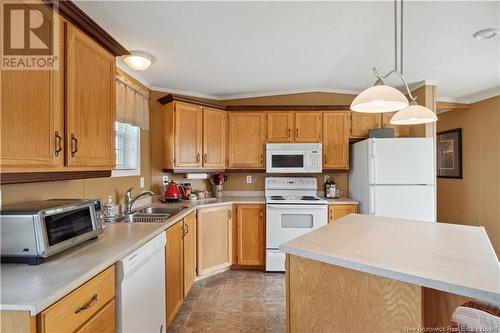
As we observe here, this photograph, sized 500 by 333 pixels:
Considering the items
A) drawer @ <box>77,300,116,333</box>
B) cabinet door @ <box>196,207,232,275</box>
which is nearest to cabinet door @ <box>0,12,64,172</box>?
drawer @ <box>77,300,116,333</box>

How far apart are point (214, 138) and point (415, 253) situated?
8.98ft

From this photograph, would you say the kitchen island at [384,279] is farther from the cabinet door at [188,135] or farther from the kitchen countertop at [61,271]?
the cabinet door at [188,135]

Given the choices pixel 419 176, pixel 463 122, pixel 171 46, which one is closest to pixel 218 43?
pixel 171 46

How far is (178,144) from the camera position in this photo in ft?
10.6

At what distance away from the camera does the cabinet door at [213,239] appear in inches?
120

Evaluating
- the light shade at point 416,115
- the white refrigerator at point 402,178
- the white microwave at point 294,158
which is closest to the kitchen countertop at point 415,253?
the light shade at point 416,115

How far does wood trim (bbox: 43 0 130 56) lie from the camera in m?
1.36

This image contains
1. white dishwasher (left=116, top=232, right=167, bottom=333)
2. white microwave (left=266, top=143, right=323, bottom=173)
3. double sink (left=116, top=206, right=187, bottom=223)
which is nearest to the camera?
white dishwasher (left=116, top=232, right=167, bottom=333)

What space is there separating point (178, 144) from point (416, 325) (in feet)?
9.24

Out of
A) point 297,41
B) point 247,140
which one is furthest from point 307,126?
point 297,41

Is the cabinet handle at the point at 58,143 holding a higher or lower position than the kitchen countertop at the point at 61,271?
higher

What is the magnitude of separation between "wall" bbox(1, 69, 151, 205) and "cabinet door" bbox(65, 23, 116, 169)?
0.33m

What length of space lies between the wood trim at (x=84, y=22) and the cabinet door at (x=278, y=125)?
2.17 m

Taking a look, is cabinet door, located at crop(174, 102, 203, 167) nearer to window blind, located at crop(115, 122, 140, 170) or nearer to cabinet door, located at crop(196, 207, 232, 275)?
window blind, located at crop(115, 122, 140, 170)
